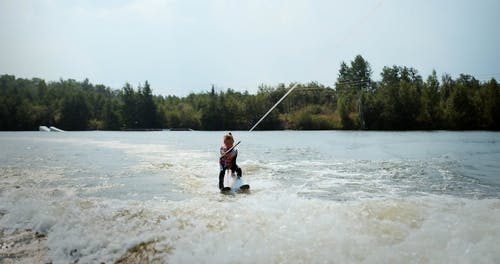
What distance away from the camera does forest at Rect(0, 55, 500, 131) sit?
237 ft

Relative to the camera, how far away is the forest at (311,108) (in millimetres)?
72312

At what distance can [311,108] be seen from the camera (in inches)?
4072

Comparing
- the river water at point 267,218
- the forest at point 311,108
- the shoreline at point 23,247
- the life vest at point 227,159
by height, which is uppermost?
the forest at point 311,108

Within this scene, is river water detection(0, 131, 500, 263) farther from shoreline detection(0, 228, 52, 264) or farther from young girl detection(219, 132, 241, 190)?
young girl detection(219, 132, 241, 190)

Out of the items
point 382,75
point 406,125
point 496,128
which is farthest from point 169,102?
point 496,128

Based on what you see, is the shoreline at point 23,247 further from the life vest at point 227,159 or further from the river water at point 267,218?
the life vest at point 227,159

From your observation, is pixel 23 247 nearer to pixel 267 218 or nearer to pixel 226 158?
pixel 267 218

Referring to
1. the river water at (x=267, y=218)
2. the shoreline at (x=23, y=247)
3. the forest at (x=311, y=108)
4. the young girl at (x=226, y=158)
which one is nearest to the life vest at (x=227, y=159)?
the young girl at (x=226, y=158)

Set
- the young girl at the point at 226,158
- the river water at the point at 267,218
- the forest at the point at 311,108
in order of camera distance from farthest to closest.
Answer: the forest at the point at 311,108, the young girl at the point at 226,158, the river water at the point at 267,218

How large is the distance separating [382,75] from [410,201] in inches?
4275

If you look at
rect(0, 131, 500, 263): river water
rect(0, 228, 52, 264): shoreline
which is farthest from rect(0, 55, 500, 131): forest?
→ rect(0, 228, 52, 264): shoreline

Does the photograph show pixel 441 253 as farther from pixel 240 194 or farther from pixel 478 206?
pixel 240 194

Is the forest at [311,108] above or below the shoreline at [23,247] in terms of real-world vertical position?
above

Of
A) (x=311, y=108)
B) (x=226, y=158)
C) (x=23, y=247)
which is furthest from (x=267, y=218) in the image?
(x=311, y=108)
